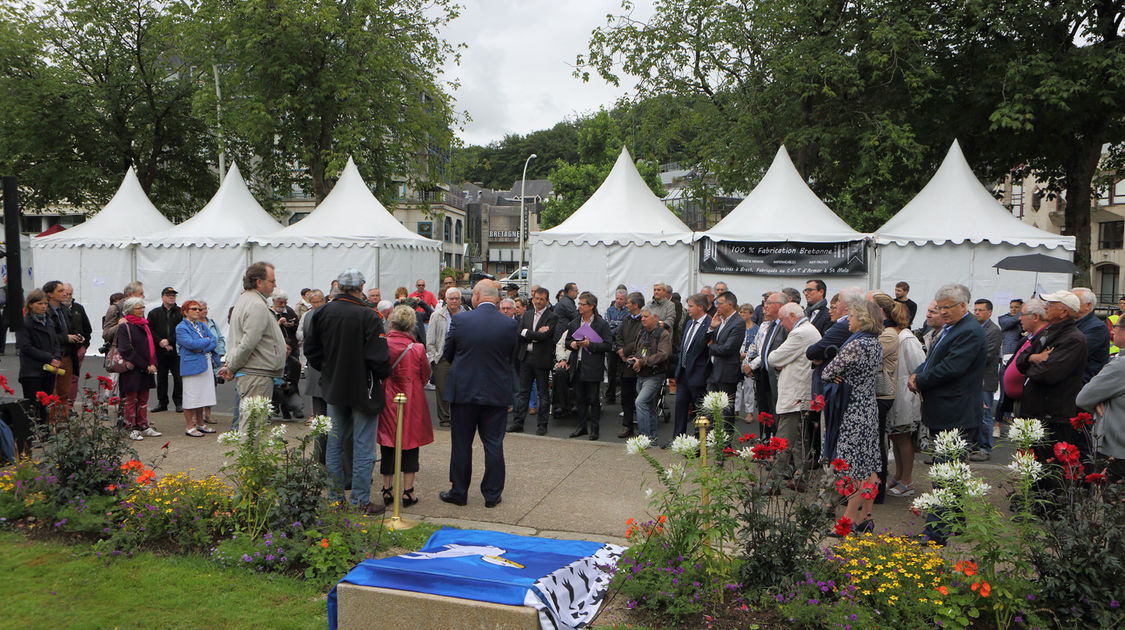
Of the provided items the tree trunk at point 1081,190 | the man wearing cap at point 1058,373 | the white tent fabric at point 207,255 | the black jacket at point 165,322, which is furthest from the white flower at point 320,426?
the tree trunk at point 1081,190

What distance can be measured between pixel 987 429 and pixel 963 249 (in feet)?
17.4

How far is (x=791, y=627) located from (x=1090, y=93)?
18.6 meters

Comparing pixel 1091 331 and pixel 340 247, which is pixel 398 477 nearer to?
pixel 1091 331

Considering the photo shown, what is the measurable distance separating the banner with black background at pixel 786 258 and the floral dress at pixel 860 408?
8.40m

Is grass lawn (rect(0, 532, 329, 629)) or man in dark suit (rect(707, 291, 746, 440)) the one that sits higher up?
man in dark suit (rect(707, 291, 746, 440))

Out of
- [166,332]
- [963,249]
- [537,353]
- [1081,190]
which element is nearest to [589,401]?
[537,353]

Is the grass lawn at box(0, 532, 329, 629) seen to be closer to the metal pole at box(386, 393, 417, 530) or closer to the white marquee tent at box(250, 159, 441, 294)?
the metal pole at box(386, 393, 417, 530)

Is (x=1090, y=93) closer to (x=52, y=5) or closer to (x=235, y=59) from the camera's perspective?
(x=235, y=59)

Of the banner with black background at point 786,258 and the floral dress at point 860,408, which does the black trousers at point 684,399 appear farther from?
the banner with black background at point 786,258

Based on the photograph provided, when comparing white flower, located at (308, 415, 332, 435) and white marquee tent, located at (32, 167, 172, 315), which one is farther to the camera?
white marquee tent, located at (32, 167, 172, 315)

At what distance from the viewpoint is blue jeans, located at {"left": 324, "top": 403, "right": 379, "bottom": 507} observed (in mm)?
6395

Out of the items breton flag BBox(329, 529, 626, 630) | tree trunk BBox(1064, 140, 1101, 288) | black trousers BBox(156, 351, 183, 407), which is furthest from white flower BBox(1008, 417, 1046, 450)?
tree trunk BBox(1064, 140, 1101, 288)

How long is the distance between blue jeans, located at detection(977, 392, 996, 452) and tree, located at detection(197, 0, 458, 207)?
18485mm

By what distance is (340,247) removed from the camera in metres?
17.3
